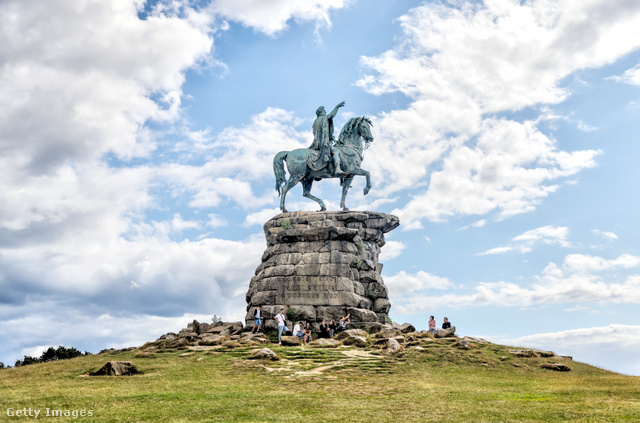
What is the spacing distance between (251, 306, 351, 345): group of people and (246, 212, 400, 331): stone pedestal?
1.16ft

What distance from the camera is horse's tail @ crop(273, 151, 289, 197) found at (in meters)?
31.3

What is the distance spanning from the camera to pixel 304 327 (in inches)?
992

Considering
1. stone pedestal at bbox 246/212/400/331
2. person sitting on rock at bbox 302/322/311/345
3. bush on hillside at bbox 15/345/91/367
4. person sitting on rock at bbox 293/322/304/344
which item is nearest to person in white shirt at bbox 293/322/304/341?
person sitting on rock at bbox 293/322/304/344

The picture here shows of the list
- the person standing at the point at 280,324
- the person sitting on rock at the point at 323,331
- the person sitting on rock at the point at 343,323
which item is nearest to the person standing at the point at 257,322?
the person standing at the point at 280,324

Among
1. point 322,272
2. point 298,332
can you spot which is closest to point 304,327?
point 298,332

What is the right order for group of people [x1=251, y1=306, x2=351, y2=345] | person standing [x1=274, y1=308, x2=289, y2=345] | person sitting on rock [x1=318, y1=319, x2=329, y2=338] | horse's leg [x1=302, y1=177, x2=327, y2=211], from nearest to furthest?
person standing [x1=274, y1=308, x2=289, y2=345]
group of people [x1=251, y1=306, x2=351, y2=345]
person sitting on rock [x1=318, y1=319, x2=329, y2=338]
horse's leg [x1=302, y1=177, x2=327, y2=211]

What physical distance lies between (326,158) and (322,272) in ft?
21.9

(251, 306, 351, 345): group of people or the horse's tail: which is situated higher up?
the horse's tail

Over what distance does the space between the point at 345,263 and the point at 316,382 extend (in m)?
11.4

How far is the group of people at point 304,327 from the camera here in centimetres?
2341

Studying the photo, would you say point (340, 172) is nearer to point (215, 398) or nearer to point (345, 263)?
point (345, 263)

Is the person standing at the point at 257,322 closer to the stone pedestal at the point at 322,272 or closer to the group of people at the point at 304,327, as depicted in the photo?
the group of people at the point at 304,327

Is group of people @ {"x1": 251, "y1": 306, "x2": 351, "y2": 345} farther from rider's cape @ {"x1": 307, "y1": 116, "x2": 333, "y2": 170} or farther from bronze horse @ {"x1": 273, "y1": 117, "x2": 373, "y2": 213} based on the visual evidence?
rider's cape @ {"x1": 307, "y1": 116, "x2": 333, "y2": 170}

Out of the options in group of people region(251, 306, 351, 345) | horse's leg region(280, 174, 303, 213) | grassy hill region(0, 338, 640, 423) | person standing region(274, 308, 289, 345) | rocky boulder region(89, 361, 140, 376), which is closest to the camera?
grassy hill region(0, 338, 640, 423)
